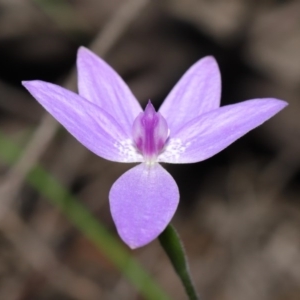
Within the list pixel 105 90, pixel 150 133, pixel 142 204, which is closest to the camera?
pixel 142 204

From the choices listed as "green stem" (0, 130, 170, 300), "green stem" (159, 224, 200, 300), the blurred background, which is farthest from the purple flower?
the blurred background

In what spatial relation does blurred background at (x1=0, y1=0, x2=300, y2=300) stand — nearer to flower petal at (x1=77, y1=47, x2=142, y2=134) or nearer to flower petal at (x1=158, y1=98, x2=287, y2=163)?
flower petal at (x1=77, y1=47, x2=142, y2=134)

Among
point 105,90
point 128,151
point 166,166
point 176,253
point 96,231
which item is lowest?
point 166,166

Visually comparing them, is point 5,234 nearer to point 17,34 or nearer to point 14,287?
point 14,287

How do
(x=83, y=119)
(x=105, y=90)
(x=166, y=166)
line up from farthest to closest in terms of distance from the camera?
(x=166, y=166) → (x=105, y=90) → (x=83, y=119)

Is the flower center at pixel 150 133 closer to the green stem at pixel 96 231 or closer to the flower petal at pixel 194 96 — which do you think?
the flower petal at pixel 194 96

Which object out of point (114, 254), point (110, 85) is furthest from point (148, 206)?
point (114, 254)

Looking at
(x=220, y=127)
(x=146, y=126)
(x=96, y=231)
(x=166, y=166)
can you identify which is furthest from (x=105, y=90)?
(x=166, y=166)

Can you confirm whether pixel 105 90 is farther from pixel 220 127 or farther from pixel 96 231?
pixel 96 231
